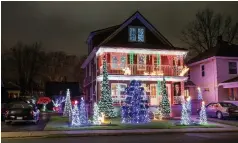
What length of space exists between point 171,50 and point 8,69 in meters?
34.5

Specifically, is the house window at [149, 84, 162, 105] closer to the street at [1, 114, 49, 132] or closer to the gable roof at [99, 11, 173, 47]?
the gable roof at [99, 11, 173, 47]

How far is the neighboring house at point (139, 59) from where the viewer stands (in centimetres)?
2734

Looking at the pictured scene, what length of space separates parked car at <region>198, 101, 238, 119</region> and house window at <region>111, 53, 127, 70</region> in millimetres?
8267

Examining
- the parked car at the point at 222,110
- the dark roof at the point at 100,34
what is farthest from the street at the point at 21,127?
the dark roof at the point at 100,34

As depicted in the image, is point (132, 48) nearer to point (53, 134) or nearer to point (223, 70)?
point (223, 70)

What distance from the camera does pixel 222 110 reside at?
76.5ft

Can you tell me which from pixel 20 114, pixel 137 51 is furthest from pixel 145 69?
pixel 20 114

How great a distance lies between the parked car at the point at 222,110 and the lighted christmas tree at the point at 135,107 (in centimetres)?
687

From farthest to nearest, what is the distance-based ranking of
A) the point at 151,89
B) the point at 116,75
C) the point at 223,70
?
the point at 223,70 → the point at 151,89 → the point at 116,75

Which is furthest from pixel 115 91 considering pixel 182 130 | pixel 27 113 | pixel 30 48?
pixel 30 48

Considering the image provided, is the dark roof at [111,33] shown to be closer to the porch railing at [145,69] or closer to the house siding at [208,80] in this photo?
the porch railing at [145,69]

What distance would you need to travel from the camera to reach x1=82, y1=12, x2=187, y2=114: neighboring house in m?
27.3

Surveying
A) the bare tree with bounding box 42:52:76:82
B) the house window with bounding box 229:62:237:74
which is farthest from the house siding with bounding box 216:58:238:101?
the bare tree with bounding box 42:52:76:82

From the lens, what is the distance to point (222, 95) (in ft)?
102
